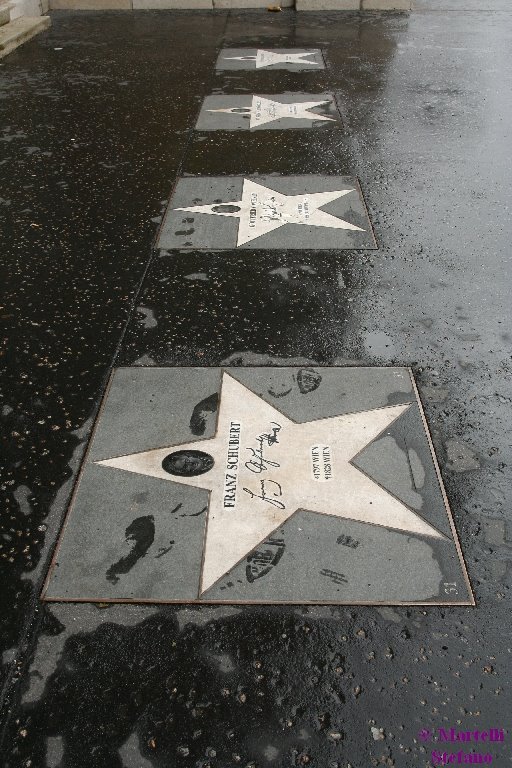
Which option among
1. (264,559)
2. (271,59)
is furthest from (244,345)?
(271,59)

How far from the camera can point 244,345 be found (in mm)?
3039

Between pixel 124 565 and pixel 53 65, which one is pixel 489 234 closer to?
pixel 124 565

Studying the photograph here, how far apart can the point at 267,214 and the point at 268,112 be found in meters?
2.17

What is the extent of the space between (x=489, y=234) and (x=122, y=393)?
8.12ft

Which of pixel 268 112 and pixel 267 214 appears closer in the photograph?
pixel 267 214

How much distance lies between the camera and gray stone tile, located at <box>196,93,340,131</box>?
18.4ft

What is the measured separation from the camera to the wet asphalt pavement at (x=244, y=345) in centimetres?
173

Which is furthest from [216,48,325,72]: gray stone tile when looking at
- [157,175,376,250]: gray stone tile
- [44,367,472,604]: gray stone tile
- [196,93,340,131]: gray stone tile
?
[44,367,472,604]: gray stone tile

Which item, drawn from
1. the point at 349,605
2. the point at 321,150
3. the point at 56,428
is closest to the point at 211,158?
the point at 321,150
